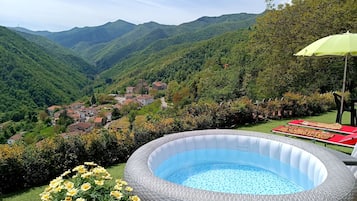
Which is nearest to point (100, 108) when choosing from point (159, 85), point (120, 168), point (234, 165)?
point (159, 85)

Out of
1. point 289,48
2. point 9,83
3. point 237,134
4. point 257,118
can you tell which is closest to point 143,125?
point 237,134

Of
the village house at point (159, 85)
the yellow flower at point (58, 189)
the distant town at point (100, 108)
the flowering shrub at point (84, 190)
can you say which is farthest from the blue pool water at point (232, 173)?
the village house at point (159, 85)

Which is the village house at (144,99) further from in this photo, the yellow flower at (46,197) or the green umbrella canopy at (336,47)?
the yellow flower at (46,197)

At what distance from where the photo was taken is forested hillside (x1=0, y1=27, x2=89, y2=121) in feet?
186

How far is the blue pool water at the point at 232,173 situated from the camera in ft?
17.2

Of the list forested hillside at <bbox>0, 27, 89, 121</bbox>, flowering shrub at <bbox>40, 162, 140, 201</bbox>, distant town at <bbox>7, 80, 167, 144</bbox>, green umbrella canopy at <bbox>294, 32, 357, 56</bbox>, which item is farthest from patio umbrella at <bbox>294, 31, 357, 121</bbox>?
forested hillside at <bbox>0, 27, 89, 121</bbox>

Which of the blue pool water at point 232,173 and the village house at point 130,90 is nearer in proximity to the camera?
the blue pool water at point 232,173

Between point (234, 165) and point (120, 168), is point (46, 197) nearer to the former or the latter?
point (120, 168)

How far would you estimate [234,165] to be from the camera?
6387mm

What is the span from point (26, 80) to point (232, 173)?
6641 centimetres

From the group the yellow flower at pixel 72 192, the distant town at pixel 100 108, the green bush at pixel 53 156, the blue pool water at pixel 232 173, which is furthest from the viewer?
the distant town at pixel 100 108

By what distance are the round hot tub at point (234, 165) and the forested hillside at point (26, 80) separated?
5378 cm

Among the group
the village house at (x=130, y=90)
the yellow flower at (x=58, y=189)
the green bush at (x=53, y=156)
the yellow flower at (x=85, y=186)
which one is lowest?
the village house at (x=130, y=90)

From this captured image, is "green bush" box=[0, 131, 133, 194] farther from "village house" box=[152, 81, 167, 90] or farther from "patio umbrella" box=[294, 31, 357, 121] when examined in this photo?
"village house" box=[152, 81, 167, 90]
